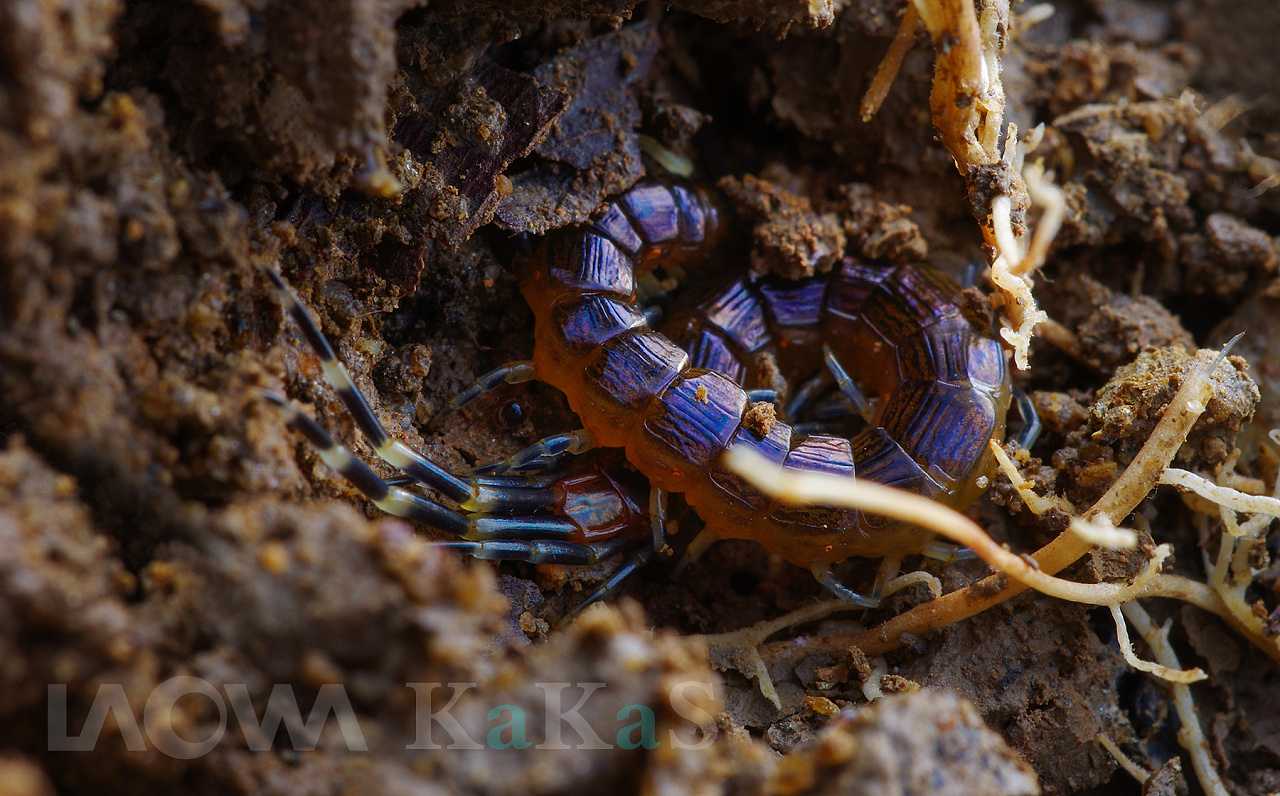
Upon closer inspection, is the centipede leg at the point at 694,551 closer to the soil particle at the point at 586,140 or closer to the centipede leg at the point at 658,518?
the centipede leg at the point at 658,518

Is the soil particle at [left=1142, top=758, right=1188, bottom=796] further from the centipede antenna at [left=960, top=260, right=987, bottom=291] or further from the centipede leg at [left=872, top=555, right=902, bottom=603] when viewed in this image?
the centipede antenna at [left=960, top=260, right=987, bottom=291]

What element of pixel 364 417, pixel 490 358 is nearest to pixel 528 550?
pixel 364 417

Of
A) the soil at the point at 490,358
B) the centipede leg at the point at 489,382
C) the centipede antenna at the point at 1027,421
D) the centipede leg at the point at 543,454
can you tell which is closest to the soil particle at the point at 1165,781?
the soil at the point at 490,358

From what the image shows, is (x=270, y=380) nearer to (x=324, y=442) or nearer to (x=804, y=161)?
(x=324, y=442)

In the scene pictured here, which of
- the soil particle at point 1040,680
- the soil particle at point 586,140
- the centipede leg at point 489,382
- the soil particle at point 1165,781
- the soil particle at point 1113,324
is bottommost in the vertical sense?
the soil particle at point 1165,781

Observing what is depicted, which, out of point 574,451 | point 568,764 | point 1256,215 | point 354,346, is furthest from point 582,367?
point 1256,215
